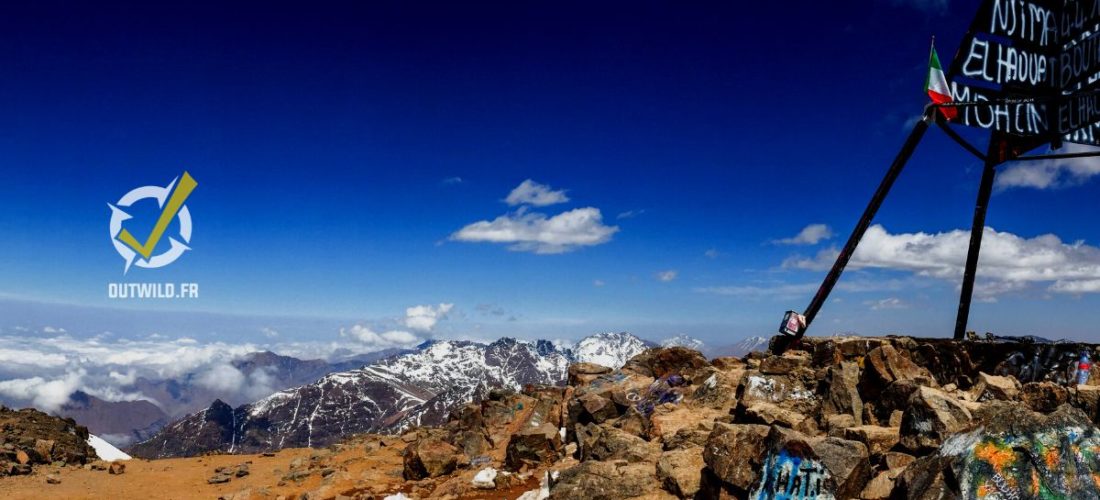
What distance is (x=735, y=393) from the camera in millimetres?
25094

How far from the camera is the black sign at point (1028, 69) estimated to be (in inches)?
1017

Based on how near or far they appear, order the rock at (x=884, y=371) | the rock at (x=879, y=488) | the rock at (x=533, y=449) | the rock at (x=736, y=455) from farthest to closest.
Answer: the rock at (x=533, y=449) < the rock at (x=884, y=371) < the rock at (x=736, y=455) < the rock at (x=879, y=488)

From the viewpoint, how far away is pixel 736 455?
14.2m

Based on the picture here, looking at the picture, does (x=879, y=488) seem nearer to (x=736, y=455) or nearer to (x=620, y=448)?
(x=736, y=455)

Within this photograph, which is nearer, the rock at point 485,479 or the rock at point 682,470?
the rock at point 682,470

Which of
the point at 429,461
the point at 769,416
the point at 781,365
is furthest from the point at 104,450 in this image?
the point at 769,416

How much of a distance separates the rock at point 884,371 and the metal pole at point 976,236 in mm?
7935

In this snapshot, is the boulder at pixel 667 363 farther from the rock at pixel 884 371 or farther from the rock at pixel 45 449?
the rock at pixel 45 449

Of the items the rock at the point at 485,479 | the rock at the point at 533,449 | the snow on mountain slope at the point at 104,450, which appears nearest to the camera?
the rock at the point at 485,479

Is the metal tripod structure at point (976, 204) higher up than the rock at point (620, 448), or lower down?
higher up

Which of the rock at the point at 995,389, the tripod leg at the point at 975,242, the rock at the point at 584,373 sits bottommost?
the rock at the point at 584,373

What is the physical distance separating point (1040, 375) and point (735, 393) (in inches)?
407

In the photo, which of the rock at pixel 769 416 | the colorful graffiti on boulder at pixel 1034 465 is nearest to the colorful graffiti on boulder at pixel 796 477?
the colorful graffiti on boulder at pixel 1034 465

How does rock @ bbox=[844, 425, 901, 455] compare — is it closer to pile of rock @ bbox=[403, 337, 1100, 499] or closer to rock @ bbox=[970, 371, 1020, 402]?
pile of rock @ bbox=[403, 337, 1100, 499]
